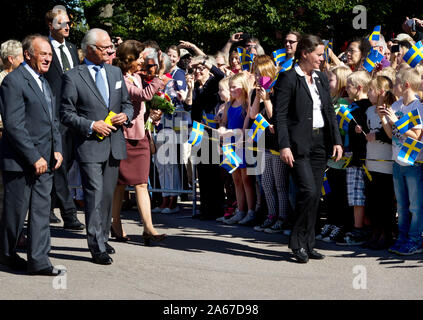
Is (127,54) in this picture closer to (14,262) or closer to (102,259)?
(102,259)

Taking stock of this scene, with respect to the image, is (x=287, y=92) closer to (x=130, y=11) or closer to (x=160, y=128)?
(x=160, y=128)

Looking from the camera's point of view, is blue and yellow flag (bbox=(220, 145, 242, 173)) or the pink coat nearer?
the pink coat

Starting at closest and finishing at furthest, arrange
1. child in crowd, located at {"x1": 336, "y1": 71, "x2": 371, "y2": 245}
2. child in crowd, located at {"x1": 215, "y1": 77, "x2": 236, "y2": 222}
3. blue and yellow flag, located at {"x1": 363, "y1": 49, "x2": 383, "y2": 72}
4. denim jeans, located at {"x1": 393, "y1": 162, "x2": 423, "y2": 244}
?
denim jeans, located at {"x1": 393, "y1": 162, "x2": 423, "y2": 244}, child in crowd, located at {"x1": 336, "y1": 71, "x2": 371, "y2": 245}, blue and yellow flag, located at {"x1": 363, "y1": 49, "x2": 383, "y2": 72}, child in crowd, located at {"x1": 215, "y1": 77, "x2": 236, "y2": 222}

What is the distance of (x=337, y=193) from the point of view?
9023mm

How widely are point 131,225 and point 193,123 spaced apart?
1.57 m

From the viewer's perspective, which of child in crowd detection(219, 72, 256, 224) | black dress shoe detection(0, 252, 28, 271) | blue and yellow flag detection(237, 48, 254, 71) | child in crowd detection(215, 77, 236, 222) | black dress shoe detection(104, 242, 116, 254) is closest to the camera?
black dress shoe detection(0, 252, 28, 271)

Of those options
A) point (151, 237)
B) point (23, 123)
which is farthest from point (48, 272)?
point (151, 237)

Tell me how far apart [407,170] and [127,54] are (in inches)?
125

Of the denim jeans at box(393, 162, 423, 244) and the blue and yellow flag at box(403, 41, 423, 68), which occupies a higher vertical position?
the blue and yellow flag at box(403, 41, 423, 68)

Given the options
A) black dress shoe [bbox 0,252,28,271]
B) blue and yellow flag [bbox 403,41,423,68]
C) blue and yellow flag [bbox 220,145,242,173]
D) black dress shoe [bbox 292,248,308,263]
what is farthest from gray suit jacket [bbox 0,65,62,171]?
blue and yellow flag [bbox 403,41,423,68]

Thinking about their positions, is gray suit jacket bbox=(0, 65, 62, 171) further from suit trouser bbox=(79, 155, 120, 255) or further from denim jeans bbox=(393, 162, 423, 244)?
denim jeans bbox=(393, 162, 423, 244)

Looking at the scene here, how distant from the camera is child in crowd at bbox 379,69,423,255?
7.85 meters

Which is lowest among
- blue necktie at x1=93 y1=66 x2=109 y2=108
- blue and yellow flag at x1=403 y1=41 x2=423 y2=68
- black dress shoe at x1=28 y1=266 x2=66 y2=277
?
black dress shoe at x1=28 y1=266 x2=66 y2=277

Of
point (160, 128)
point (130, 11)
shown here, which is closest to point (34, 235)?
point (160, 128)
